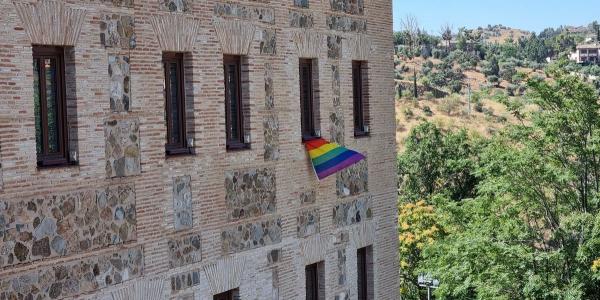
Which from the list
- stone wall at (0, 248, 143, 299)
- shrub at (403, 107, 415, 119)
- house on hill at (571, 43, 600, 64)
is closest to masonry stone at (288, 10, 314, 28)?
stone wall at (0, 248, 143, 299)

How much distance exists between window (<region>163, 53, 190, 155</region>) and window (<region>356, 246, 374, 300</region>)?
493 centimetres

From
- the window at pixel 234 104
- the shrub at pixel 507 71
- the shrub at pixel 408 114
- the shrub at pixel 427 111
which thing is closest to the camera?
the window at pixel 234 104

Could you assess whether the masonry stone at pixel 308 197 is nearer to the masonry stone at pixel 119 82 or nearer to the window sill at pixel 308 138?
the window sill at pixel 308 138

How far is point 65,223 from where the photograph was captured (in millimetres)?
9312

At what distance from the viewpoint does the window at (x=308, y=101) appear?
13.6 meters

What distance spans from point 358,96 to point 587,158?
10368 mm

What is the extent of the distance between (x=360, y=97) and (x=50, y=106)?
655 cm

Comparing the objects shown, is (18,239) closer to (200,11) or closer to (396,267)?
(200,11)

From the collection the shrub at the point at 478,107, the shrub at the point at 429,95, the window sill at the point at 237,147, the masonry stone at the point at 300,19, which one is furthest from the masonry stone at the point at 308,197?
the shrub at the point at 429,95

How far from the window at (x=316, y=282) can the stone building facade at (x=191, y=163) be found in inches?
2.6

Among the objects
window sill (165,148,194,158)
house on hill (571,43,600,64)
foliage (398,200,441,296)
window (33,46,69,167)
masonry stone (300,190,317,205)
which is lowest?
foliage (398,200,441,296)

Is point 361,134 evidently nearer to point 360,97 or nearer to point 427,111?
point 360,97

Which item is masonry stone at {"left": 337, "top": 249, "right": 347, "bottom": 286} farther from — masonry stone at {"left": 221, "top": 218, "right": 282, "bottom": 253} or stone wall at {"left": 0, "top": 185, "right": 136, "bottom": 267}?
stone wall at {"left": 0, "top": 185, "right": 136, "bottom": 267}

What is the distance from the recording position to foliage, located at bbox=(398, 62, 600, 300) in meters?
22.5
